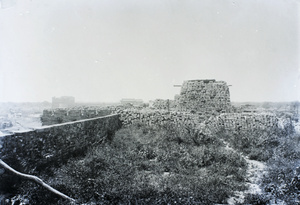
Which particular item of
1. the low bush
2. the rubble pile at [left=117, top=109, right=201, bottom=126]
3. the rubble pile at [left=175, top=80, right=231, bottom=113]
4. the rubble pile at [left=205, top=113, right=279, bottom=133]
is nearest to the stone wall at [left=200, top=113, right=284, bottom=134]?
the rubble pile at [left=205, top=113, right=279, bottom=133]

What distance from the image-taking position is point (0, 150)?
3.96 metres

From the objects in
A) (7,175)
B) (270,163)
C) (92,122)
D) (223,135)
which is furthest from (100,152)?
(223,135)

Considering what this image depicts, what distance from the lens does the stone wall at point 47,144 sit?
167 inches

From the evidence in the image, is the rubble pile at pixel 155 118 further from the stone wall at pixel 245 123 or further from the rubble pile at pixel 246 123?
the rubble pile at pixel 246 123

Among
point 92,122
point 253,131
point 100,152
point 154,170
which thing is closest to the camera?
point 154,170

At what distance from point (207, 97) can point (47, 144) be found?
10.5 m

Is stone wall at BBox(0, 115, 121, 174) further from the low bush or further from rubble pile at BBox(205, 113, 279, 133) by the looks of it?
rubble pile at BBox(205, 113, 279, 133)

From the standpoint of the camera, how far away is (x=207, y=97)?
13.4 m

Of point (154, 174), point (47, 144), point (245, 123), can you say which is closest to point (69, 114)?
point (47, 144)

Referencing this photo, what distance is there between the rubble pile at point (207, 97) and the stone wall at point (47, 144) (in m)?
7.36

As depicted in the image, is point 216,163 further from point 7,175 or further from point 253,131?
point 7,175

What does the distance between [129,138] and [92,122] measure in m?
1.81

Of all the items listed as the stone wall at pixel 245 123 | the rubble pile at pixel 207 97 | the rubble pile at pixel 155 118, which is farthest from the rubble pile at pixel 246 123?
the rubble pile at pixel 207 97

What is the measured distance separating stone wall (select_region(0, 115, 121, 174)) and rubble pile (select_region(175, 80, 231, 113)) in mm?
7365
